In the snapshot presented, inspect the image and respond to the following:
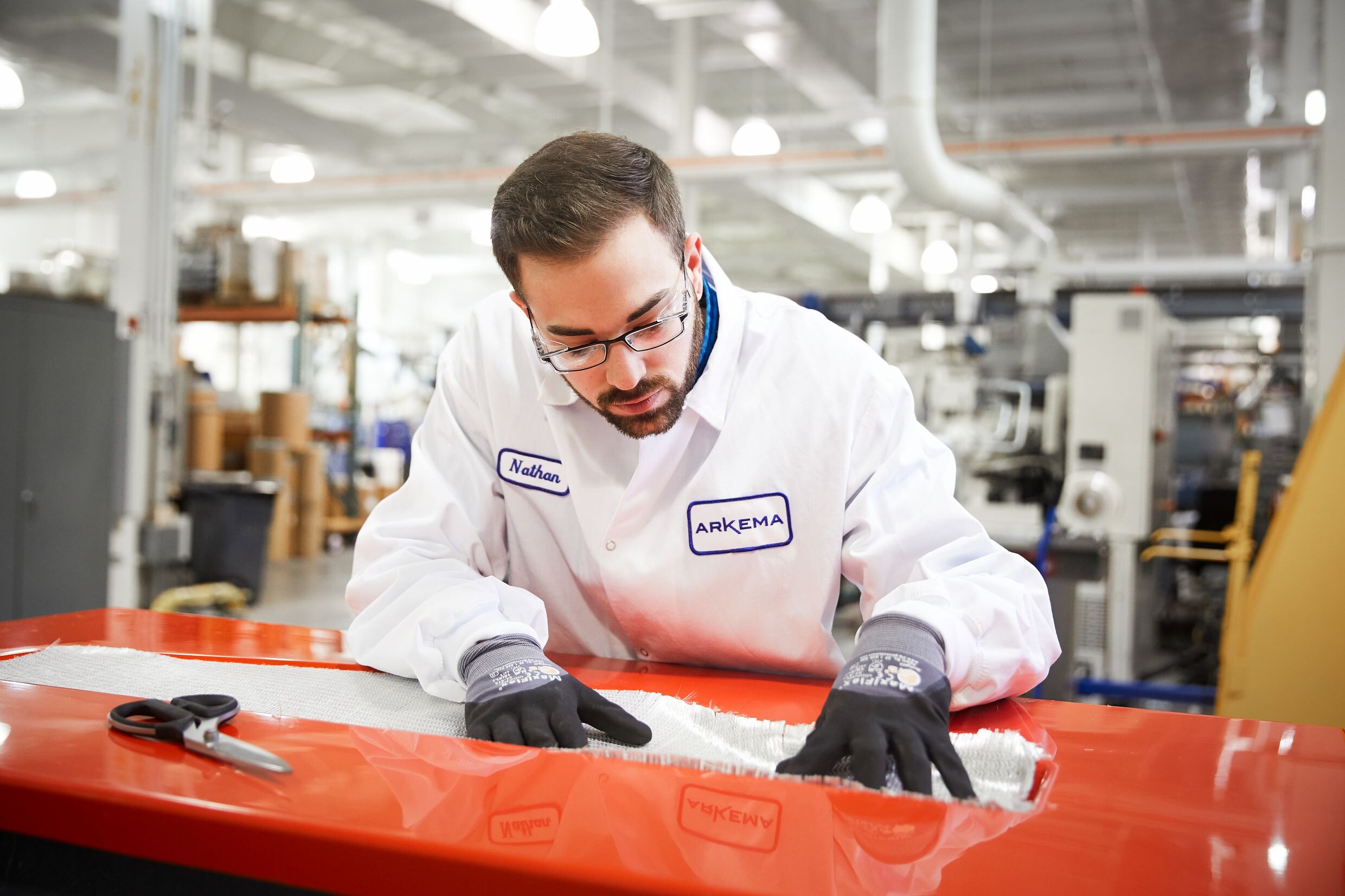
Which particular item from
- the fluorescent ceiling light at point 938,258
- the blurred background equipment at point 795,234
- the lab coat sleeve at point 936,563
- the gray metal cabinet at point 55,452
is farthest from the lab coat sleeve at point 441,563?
the fluorescent ceiling light at point 938,258

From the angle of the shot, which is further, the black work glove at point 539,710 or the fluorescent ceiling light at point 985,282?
the fluorescent ceiling light at point 985,282

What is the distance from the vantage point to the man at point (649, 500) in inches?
47.2

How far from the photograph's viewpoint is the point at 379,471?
31.2ft

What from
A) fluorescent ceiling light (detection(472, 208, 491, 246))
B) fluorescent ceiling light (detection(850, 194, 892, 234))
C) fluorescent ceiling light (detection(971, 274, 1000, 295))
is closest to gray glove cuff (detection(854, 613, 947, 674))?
fluorescent ceiling light (detection(850, 194, 892, 234))

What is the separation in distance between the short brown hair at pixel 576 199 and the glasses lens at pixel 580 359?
0.12 m

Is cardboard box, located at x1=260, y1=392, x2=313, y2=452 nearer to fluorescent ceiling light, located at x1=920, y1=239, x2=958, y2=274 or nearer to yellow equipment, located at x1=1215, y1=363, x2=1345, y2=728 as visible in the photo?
fluorescent ceiling light, located at x1=920, y1=239, x2=958, y2=274

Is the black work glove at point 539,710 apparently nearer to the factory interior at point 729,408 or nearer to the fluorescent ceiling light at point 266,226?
the factory interior at point 729,408

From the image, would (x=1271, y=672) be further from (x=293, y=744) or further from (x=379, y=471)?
(x=379, y=471)

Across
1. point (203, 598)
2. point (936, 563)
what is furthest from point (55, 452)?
point (936, 563)

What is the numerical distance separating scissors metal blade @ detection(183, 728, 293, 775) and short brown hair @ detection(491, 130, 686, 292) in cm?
65

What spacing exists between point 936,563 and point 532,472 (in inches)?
25.0

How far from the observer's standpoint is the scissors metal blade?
0.85 metres

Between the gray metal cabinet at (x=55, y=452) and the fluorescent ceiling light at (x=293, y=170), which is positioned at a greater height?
the fluorescent ceiling light at (x=293, y=170)

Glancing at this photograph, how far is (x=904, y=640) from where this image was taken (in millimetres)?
1120
